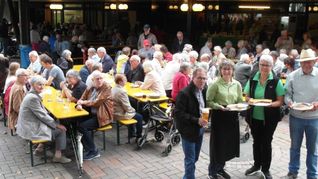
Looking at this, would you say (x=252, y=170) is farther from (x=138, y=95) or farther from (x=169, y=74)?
(x=169, y=74)

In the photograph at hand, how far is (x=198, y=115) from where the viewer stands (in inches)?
199

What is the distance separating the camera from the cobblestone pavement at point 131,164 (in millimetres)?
5922

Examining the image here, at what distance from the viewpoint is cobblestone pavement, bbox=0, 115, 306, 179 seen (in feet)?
19.4

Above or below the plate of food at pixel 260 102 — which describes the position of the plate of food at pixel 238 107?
below

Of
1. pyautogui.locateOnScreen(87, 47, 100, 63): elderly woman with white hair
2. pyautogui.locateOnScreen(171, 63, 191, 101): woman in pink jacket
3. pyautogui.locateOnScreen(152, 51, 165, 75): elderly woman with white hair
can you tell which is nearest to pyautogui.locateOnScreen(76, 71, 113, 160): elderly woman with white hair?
pyautogui.locateOnScreen(171, 63, 191, 101): woman in pink jacket

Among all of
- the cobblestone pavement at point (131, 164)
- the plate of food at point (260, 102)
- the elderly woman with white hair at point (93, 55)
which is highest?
the elderly woman with white hair at point (93, 55)

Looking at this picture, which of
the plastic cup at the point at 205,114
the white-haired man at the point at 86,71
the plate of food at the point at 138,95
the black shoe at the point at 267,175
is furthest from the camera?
the white-haired man at the point at 86,71

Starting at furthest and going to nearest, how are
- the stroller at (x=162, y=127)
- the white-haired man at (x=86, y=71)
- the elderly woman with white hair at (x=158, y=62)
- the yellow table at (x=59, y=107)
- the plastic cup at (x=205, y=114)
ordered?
the elderly woman with white hair at (x=158, y=62)
the white-haired man at (x=86, y=71)
the stroller at (x=162, y=127)
the yellow table at (x=59, y=107)
the plastic cup at (x=205, y=114)

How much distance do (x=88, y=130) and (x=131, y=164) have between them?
89 centimetres

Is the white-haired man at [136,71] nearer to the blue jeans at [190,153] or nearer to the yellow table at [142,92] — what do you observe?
the yellow table at [142,92]

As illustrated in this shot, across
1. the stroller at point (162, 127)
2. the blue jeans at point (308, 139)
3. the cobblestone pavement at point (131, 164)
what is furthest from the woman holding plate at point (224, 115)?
the stroller at point (162, 127)

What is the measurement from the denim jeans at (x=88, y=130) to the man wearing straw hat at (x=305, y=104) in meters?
3.03

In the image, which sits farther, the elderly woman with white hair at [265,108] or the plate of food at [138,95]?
the plate of food at [138,95]

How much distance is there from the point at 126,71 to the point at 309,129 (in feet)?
16.5
